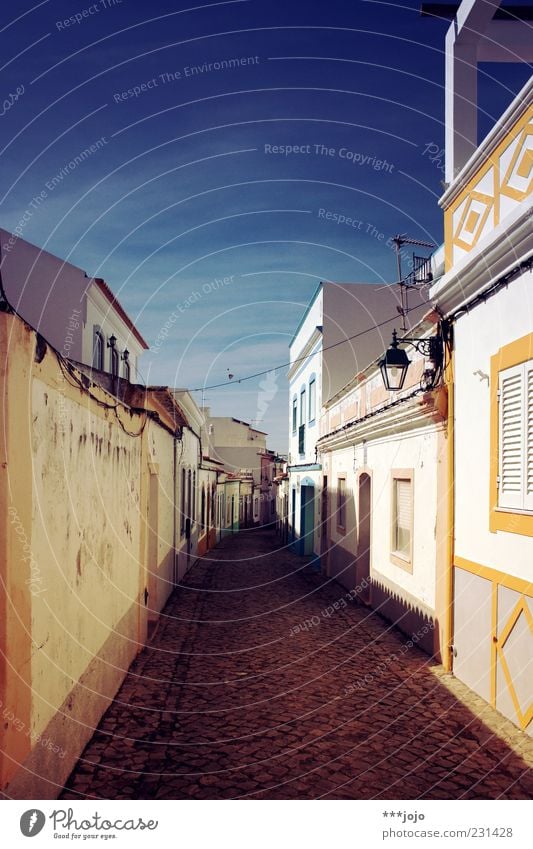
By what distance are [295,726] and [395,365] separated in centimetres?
489

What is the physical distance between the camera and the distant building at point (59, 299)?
53.6ft

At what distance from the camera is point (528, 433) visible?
6.01 metres

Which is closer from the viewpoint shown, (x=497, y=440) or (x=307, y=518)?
(x=497, y=440)

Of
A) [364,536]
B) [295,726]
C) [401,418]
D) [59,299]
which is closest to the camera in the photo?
[295,726]

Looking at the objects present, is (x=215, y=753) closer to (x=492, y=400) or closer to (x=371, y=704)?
(x=371, y=704)

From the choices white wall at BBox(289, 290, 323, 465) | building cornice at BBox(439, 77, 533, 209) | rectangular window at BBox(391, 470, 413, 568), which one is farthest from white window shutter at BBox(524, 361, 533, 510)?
white wall at BBox(289, 290, 323, 465)

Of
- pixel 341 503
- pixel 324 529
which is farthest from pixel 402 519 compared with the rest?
pixel 324 529

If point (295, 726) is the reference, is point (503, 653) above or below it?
above

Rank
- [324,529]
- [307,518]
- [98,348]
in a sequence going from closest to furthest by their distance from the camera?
[324,529] < [98,348] < [307,518]

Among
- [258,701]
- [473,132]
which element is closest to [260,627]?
[258,701]

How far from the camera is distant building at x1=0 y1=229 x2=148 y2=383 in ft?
53.6

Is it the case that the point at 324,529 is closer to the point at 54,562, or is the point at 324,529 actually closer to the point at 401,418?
the point at 401,418

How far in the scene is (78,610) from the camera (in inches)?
216

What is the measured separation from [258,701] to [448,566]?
8.78 ft
